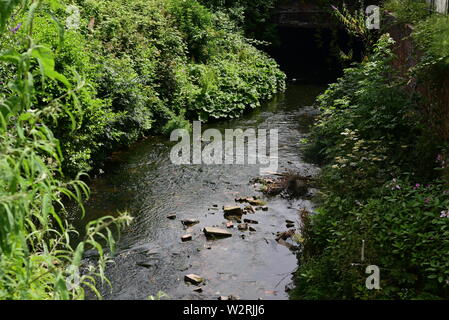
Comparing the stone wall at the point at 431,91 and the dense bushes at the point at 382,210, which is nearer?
the dense bushes at the point at 382,210

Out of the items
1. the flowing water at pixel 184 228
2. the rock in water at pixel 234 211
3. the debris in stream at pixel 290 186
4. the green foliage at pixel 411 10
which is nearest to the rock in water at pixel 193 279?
the flowing water at pixel 184 228

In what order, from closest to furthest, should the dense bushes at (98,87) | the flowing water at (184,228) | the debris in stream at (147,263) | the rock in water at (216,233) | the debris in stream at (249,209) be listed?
the dense bushes at (98,87)
the flowing water at (184,228)
the debris in stream at (147,263)
the rock in water at (216,233)
the debris in stream at (249,209)

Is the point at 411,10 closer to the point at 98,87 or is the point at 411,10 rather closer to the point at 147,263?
the point at 98,87

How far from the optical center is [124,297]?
5.47 metres

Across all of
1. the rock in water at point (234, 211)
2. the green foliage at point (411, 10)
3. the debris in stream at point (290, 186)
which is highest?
the green foliage at point (411, 10)

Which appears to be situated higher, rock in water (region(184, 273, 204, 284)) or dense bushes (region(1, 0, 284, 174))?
dense bushes (region(1, 0, 284, 174))

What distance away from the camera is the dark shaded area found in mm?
19266

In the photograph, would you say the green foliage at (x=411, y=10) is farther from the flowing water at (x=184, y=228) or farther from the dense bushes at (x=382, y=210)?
the flowing water at (x=184, y=228)

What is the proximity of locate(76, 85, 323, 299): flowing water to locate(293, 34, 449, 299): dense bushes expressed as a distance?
619mm

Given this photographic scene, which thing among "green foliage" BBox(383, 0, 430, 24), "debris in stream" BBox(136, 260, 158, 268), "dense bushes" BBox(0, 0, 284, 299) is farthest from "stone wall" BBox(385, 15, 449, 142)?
"dense bushes" BBox(0, 0, 284, 299)

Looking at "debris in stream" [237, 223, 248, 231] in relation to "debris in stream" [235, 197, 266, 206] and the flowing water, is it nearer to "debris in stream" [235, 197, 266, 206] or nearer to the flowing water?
the flowing water

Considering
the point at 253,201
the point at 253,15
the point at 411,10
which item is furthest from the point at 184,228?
the point at 253,15

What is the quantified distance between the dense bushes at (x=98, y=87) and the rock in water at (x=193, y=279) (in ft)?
2.94

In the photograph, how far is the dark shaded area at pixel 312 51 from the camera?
63.2 ft
